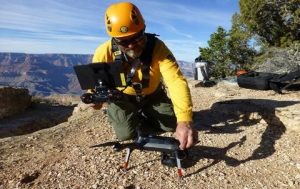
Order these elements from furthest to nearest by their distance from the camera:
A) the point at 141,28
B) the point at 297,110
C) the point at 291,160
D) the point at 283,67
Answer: the point at 283,67, the point at 297,110, the point at 291,160, the point at 141,28

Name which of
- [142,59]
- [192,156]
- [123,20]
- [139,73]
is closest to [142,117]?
[139,73]

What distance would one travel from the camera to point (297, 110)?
277 inches

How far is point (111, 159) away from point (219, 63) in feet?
94.4

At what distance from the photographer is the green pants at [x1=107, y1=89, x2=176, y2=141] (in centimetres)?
→ 635

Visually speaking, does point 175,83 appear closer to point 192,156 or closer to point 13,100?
point 192,156

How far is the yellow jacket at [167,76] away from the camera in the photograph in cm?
473

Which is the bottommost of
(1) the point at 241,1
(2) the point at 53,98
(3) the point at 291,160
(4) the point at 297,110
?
(2) the point at 53,98

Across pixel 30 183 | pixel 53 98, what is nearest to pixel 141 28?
pixel 30 183

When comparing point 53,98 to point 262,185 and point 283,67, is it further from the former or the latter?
point 262,185

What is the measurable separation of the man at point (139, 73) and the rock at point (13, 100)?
55.8 ft

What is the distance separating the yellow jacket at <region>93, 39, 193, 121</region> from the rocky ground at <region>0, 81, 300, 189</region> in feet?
3.39

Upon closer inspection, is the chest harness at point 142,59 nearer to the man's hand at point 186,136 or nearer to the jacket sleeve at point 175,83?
the jacket sleeve at point 175,83

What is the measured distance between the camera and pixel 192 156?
18.9 ft

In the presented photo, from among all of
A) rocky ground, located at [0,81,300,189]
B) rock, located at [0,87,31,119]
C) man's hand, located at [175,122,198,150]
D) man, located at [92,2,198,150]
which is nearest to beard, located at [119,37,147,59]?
man, located at [92,2,198,150]
